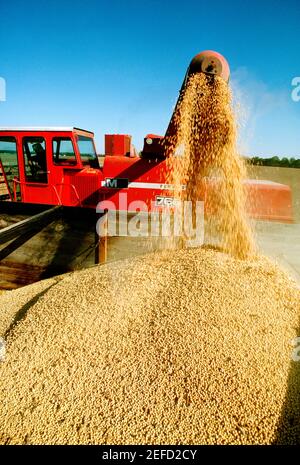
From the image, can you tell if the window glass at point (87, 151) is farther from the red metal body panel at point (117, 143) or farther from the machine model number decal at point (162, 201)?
the machine model number decal at point (162, 201)

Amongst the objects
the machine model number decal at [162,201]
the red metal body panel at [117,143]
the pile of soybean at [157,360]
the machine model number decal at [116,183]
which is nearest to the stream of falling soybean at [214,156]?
the pile of soybean at [157,360]

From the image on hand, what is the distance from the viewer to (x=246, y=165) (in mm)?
3297

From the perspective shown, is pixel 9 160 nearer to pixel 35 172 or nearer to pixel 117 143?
pixel 35 172

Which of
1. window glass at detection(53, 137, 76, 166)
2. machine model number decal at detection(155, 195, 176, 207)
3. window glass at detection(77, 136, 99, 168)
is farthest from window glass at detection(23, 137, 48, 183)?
machine model number decal at detection(155, 195, 176, 207)

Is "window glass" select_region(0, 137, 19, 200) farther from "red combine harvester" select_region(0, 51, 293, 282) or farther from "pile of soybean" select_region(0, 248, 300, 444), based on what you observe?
"pile of soybean" select_region(0, 248, 300, 444)

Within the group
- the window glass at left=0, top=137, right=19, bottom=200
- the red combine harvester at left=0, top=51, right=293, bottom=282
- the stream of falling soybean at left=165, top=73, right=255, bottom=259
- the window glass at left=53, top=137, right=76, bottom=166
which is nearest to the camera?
the stream of falling soybean at left=165, top=73, right=255, bottom=259

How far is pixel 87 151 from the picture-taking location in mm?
4973

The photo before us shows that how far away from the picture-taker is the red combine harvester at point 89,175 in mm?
3984

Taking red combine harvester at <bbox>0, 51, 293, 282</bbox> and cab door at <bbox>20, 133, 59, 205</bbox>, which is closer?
red combine harvester at <bbox>0, 51, 293, 282</bbox>

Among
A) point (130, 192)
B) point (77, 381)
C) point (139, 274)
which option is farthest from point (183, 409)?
point (130, 192)

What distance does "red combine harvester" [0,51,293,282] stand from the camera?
13.1 ft

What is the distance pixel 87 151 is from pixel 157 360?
3.94m

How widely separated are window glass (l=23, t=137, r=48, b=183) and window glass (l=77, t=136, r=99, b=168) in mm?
569

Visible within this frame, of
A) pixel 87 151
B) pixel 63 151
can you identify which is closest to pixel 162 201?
pixel 87 151
